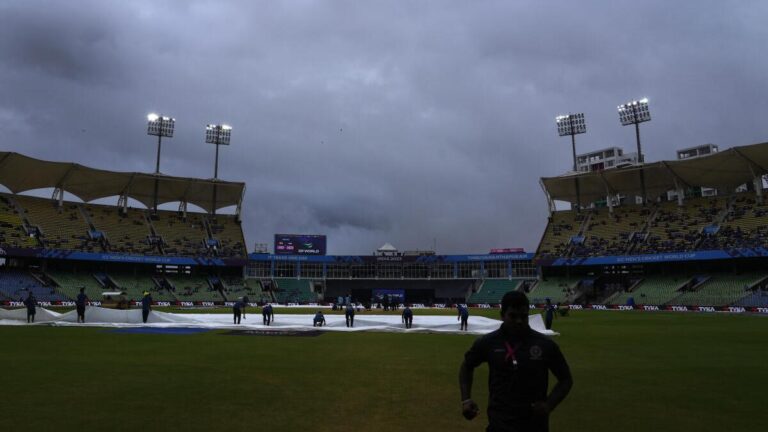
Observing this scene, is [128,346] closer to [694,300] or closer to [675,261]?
[694,300]

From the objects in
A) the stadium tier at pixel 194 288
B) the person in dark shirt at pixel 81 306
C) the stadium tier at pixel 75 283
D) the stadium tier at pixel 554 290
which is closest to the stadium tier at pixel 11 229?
the stadium tier at pixel 75 283

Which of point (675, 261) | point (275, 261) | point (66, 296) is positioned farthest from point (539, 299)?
point (66, 296)

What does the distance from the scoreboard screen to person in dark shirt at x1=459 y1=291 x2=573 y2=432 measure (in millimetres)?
87889

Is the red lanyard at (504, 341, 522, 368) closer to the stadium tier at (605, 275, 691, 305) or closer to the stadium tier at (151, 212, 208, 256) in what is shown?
the stadium tier at (605, 275, 691, 305)

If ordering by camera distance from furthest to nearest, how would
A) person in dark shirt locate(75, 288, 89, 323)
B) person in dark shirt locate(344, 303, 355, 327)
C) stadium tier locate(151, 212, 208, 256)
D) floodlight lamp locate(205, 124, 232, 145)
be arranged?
1. floodlight lamp locate(205, 124, 232, 145)
2. stadium tier locate(151, 212, 208, 256)
3. person in dark shirt locate(344, 303, 355, 327)
4. person in dark shirt locate(75, 288, 89, 323)

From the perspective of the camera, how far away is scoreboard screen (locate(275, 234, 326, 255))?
90.4 m

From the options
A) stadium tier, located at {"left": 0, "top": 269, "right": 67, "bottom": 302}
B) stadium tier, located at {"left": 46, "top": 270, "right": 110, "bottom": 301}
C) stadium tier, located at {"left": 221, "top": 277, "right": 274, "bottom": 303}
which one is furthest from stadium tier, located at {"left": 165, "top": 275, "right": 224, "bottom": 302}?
stadium tier, located at {"left": 0, "top": 269, "right": 67, "bottom": 302}

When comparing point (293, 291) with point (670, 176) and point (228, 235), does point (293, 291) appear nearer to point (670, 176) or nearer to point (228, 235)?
point (228, 235)

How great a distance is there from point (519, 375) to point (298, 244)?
89.1 meters

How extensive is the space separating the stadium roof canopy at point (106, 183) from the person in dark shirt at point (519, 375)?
75854 mm

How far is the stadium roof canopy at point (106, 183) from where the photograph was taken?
66.4 m

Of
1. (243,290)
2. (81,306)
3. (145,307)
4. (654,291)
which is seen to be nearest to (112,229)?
(243,290)

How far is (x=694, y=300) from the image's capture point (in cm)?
5500

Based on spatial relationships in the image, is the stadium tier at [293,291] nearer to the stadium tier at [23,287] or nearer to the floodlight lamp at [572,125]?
the stadium tier at [23,287]
